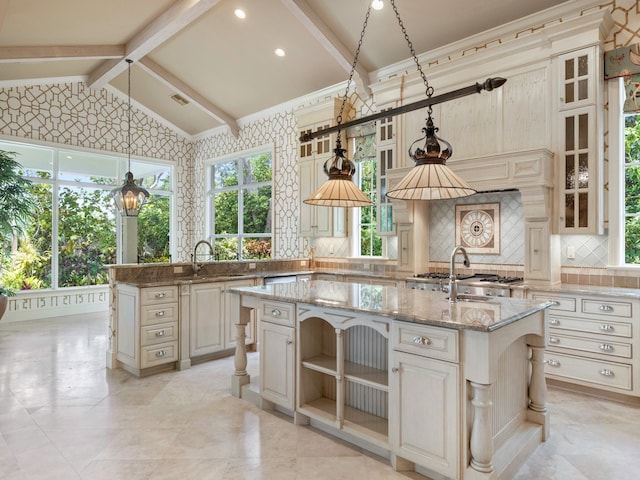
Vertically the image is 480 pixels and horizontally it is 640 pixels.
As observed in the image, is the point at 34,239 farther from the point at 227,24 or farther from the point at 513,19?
the point at 513,19

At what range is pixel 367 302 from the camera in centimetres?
270

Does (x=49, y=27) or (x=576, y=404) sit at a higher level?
(x=49, y=27)

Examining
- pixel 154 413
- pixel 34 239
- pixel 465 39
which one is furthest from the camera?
pixel 34 239

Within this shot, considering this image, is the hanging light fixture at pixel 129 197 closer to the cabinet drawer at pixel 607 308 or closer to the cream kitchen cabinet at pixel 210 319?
the cream kitchen cabinet at pixel 210 319

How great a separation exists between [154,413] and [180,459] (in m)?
0.81

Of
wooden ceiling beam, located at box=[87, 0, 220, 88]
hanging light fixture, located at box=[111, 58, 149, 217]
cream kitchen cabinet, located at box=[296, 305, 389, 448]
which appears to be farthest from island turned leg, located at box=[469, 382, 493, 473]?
wooden ceiling beam, located at box=[87, 0, 220, 88]

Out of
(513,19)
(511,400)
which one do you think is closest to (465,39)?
(513,19)

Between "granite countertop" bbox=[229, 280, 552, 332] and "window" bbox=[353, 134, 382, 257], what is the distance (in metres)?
2.59

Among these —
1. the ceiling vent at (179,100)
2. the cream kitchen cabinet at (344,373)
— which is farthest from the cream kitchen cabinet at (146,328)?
the ceiling vent at (179,100)

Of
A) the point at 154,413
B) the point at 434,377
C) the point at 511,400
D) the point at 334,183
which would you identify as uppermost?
the point at 334,183

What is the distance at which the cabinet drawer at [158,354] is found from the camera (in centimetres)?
405

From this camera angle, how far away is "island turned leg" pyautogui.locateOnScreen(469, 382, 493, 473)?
81.3 inches

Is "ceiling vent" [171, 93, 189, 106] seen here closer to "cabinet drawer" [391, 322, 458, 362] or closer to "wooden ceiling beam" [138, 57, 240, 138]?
"wooden ceiling beam" [138, 57, 240, 138]

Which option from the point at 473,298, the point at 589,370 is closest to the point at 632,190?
the point at 589,370
